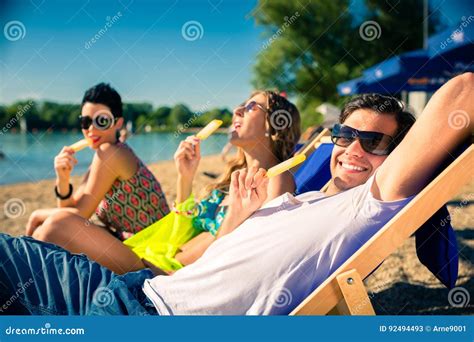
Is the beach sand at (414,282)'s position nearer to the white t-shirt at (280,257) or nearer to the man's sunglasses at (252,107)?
the man's sunglasses at (252,107)

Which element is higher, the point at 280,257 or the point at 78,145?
the point at 78,145

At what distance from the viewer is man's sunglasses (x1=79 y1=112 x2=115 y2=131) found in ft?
10.6

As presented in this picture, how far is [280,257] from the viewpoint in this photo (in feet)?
5.65

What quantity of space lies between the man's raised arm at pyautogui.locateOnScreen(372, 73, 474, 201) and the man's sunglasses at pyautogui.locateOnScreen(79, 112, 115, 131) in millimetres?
2089

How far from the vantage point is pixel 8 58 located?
10.7 feet

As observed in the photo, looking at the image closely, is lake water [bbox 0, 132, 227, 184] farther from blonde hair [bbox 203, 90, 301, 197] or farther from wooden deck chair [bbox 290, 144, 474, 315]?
wooden deck chair [bbox 290, 144, 474, 315]

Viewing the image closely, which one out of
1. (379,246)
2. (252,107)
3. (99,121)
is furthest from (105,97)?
(379,246)

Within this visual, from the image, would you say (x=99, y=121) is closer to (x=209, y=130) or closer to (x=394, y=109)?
(x=209, y=130)

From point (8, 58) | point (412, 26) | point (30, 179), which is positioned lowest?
point (30, 179)

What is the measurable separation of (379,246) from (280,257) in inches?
13.1

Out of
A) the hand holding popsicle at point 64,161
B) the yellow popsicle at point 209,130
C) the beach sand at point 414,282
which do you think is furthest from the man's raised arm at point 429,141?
the hand holding popsicle at point 64,161

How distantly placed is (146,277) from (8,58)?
1998 millimetres
